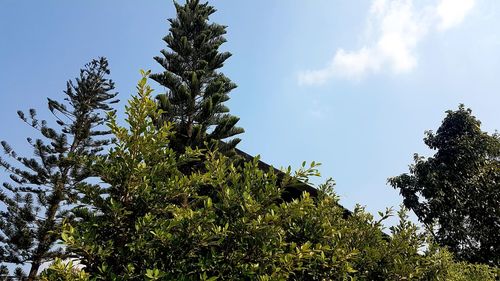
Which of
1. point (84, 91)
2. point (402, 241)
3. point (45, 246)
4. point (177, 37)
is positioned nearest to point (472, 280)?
point (402, 241)

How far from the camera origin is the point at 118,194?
3.95m

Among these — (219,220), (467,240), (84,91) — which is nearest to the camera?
(219,220)

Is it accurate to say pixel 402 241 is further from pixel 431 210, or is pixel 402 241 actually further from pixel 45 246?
pixel 45 246

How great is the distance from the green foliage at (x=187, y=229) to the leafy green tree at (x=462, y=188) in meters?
11.1

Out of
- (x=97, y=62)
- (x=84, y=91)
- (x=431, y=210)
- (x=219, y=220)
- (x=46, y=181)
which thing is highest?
(x=97, y=62)

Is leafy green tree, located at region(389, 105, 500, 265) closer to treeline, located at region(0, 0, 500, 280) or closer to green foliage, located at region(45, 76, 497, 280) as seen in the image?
treeline, located at region(0, 0, 500, 280)

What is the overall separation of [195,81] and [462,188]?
1034cm

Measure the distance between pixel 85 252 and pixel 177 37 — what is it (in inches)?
511

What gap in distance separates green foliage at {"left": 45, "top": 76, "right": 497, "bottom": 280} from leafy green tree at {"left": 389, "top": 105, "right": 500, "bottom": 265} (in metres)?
11.1

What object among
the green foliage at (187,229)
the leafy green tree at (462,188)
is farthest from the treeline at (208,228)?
the leafy green tree at (462,188)

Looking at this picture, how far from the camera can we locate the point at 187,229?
12.1ft

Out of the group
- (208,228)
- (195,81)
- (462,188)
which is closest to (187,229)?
(208,228)

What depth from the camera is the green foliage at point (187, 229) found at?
360cm

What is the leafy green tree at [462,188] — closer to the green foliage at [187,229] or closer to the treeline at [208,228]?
the treeline at [208,228]
